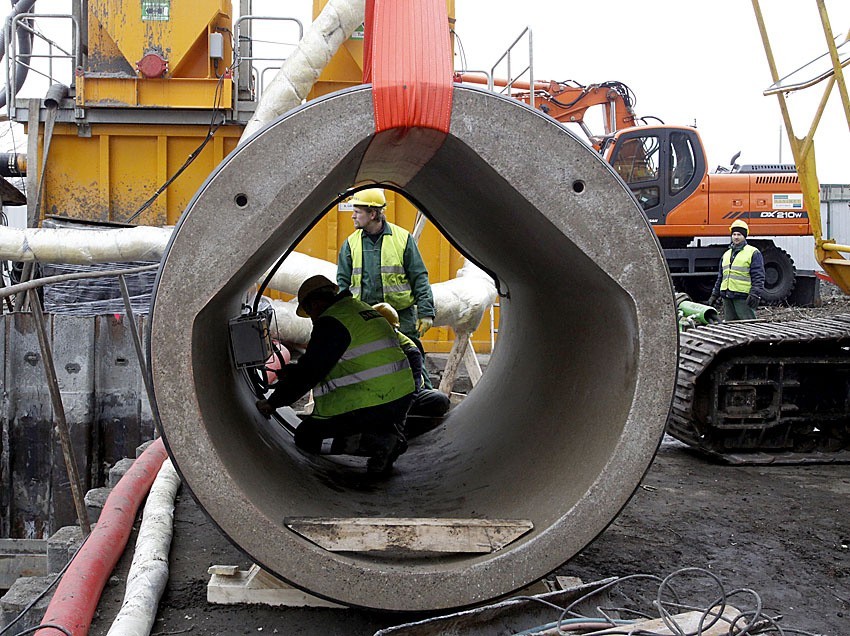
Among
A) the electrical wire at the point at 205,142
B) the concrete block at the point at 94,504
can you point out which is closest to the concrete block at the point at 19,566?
the concrete block at the point at 94,504

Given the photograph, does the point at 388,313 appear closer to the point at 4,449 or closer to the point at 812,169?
the point at 812,169

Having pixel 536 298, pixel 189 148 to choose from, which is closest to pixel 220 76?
pixel 189 148

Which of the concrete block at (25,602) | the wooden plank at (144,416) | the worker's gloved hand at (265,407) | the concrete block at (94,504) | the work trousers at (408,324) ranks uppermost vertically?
the work trousers at (408,324)

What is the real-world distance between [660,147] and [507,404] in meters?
11.1

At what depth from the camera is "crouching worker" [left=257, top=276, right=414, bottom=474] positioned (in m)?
5.25

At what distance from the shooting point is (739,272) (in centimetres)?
1169

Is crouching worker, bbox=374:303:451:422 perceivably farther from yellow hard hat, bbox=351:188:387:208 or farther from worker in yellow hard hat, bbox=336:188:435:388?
yellow hard hat, bbox=351:188:387:208

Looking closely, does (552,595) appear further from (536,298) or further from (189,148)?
(189,148)

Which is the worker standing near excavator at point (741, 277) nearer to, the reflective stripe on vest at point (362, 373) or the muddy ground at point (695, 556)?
the muddy ground at point (695, 556)

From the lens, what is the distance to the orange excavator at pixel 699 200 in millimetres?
15547

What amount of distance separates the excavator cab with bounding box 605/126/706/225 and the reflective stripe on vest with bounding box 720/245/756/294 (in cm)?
386

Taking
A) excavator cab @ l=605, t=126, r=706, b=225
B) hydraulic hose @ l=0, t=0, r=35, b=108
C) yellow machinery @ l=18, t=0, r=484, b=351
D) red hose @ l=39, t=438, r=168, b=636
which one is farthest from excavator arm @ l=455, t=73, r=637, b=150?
red hose @ l=39, t=438, r=168, b=636

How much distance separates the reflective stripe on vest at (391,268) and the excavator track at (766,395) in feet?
7.01

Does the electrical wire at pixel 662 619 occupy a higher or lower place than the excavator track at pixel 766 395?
lower
